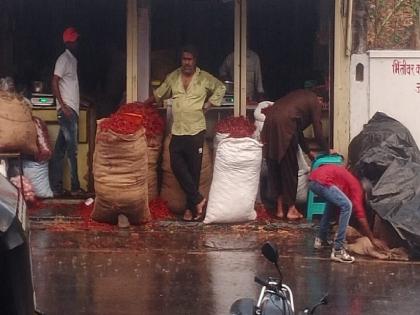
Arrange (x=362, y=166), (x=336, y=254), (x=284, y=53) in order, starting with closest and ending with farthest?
(x=336, y=254) → (x=362, y=166) → (x=284, y=53)

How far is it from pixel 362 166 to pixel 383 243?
954 mm

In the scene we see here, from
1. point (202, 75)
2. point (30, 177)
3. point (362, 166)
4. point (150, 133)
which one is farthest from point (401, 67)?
point (30, 177)

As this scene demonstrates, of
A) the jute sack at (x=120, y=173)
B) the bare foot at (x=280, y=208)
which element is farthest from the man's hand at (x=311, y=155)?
the jute sack at (x=120, y=173)

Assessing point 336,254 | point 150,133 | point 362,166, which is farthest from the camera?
point 150,133

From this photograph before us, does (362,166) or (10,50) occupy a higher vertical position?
(10,50)

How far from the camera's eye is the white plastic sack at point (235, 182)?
10867 millimetres

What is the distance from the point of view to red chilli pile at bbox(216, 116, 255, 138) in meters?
11.1

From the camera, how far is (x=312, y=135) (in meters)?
11.7

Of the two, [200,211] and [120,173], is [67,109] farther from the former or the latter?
[200,211]

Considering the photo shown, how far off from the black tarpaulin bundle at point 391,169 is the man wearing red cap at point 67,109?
3.31 m

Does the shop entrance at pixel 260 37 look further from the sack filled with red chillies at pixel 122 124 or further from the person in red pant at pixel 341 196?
the person in red pant at pixel 341 196

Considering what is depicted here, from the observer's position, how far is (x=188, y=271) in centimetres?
924

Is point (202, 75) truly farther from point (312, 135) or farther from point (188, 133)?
point (312, 135)

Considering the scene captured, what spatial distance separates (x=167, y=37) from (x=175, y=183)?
2039mm
